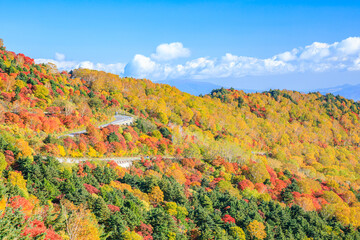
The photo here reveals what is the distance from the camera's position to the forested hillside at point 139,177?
27.7m

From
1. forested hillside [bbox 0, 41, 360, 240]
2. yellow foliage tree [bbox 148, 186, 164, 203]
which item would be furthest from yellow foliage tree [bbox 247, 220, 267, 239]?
yellow foliage tree [bbox 148, 186, 164, 203]

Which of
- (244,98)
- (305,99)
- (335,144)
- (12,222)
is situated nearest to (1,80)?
(12,222)

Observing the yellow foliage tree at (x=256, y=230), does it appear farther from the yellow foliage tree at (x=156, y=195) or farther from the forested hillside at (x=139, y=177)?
the yellow foliage tree at (x=156, y=195)

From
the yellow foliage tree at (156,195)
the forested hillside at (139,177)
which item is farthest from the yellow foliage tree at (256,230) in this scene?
the yellow foliage tree at (156,195)

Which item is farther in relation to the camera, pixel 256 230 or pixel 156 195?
pixel 156 195

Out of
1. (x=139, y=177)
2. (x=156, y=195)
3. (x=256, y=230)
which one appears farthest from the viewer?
(x=139, y=177)

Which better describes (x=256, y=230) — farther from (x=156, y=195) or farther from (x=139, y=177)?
(x=139, y=177)

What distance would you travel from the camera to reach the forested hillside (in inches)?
1089

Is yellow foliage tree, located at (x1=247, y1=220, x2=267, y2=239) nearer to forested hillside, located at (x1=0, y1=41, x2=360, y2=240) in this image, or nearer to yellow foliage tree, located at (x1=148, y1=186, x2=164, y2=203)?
forested hillside, located at (x1=0, y1=41, x2=360, y2=240)

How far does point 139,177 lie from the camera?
45594 mm

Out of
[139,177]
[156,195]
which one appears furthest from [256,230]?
[139,177]

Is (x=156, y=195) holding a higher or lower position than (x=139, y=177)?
lower

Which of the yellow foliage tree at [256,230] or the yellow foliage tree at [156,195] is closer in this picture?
the yellow foliage tree at [256,230]

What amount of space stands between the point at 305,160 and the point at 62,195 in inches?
3810
